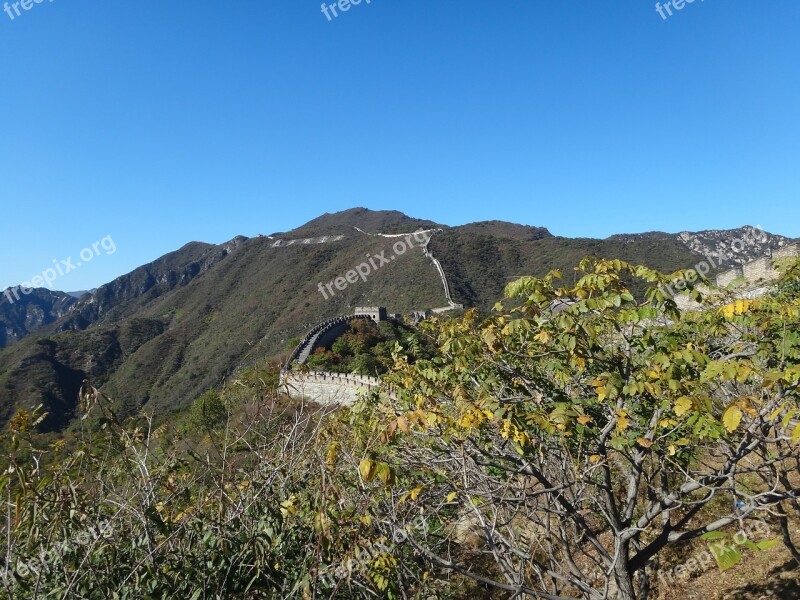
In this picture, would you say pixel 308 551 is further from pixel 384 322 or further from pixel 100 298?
pixel 100 298

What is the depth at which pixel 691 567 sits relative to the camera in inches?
231

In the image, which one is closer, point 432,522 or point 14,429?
point 14,429

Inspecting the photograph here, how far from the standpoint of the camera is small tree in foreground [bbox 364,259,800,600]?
9.63ft

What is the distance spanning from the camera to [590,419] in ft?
9.09

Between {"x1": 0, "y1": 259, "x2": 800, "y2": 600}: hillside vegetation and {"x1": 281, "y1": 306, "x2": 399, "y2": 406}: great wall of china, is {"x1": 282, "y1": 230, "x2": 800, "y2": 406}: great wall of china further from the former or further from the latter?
{"x1": 0, "y1": 259, "x2": 800, "y2": 600}: hillside vegetation

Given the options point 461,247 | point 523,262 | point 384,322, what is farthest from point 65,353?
point 523,262

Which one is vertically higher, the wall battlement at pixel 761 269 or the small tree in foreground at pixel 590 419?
the small tree in foreground at pixel 590 419

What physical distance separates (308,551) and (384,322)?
33096mm

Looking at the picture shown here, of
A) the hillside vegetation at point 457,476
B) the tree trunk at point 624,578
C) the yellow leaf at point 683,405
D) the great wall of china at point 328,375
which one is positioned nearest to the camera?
the yellow leaf at point 683,405

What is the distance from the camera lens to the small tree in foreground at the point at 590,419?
9.63 ft

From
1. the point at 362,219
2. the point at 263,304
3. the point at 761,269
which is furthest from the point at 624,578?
the point at 362,219

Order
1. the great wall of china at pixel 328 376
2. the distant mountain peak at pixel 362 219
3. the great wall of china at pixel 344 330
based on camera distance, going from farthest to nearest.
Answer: the distant mountain peak at pixel 362 219 → the great wall of china at pixel 328 376 → the great wall of china at pixel 344 330

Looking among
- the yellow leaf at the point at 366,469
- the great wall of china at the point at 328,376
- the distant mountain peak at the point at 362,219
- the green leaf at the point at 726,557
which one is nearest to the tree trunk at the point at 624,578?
the green leaf at the point at 726,557

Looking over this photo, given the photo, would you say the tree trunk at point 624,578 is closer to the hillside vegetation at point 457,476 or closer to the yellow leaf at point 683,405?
the hillside vegetation at point 457,476
